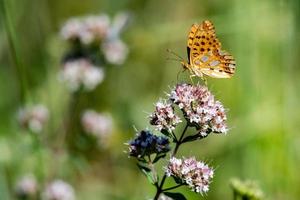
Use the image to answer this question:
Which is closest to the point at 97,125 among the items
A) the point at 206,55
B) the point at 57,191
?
the point at 57,191

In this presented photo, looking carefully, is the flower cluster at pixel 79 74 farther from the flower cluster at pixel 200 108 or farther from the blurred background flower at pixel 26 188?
the flower cluster at pixel 200 108

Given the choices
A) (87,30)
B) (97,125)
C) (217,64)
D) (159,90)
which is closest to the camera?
(217,64)

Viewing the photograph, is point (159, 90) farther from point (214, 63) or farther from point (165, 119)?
point (165, 119)

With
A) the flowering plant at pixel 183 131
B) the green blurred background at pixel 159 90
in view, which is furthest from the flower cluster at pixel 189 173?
the green blurred background at pixel 159 90

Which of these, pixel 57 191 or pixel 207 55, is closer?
pixel 207 55

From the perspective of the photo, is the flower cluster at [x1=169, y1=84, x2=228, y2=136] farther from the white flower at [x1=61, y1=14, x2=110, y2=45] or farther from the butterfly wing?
the white flower at [x1=61, y1=14, x2=110, y2=45]

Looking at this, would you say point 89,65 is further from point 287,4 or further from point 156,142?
point 156,142

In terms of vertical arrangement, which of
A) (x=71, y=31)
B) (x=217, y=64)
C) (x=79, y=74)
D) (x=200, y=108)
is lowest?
(x=200, y=108)

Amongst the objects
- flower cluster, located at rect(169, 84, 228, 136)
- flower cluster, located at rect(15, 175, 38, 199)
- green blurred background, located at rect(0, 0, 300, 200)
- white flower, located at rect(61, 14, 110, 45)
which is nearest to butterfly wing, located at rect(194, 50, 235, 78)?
flower cluster, located at rect(169, 84, 228, 136)
